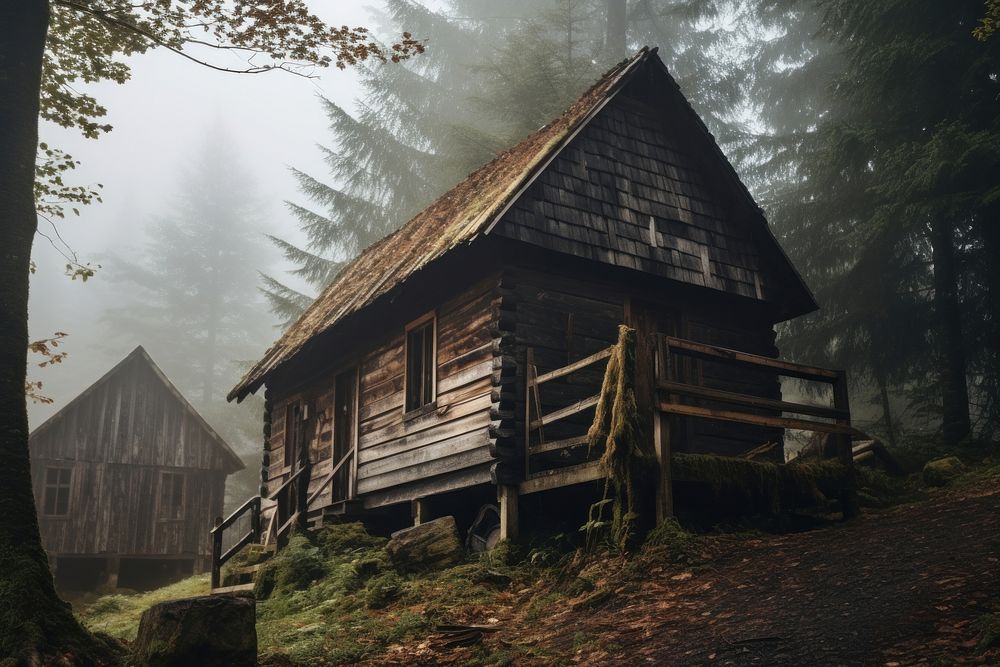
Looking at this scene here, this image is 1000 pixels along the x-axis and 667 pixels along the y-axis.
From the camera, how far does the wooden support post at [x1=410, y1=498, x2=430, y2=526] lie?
14148 millimetres

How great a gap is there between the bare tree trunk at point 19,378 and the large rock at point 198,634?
495mm

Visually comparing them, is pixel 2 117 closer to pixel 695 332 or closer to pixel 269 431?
pixel 695 332

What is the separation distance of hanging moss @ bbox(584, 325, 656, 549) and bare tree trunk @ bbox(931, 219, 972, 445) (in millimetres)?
10905

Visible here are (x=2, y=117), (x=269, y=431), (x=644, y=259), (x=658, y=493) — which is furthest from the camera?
(x=269, y=431)

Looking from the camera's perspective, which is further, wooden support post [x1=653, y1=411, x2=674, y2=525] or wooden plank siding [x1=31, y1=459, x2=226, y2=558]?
wooden plank siding [x1=31, y1=459, x2=226, y2=558]

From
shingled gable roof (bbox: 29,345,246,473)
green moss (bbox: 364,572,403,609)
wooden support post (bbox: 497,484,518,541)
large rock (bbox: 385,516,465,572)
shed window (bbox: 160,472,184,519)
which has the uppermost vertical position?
shingled gable roof (bbox: 29,345,246,473)

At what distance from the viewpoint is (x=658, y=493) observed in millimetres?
9773

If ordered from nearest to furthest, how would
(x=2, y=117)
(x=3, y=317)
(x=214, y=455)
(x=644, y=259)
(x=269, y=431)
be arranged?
(x=3, y=317) → (x=2, y=117) → (x=644, y=259) → (x=269, y=431) → (x=214, y=455)

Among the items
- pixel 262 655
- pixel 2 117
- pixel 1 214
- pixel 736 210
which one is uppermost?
pixel 736 210

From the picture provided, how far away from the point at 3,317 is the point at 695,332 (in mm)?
10404

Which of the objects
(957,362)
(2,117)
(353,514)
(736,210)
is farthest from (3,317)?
(957,362)

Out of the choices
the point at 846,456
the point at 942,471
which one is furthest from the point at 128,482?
the point at 942,471

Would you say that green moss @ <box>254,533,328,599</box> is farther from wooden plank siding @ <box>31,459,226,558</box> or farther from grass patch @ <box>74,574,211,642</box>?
wooden plank siding @ <box>31,459,226,558</box>

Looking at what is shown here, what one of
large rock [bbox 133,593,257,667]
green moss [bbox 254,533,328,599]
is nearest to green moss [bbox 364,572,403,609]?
green moss [bbox 254,533,328,599]
